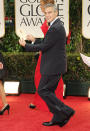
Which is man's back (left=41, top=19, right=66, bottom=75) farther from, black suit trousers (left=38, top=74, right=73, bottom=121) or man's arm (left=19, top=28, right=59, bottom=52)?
black suit trousers (left=38, top=74, right=73, bottom=121)

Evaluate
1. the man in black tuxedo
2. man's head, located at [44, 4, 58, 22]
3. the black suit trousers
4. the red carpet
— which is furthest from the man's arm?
the red carpet

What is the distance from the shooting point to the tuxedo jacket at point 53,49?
12.1 feet

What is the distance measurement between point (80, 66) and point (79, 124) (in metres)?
2.17

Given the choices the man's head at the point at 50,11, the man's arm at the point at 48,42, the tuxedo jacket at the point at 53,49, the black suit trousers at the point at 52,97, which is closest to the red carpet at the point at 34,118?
the black suit trousers at the point at 52,97

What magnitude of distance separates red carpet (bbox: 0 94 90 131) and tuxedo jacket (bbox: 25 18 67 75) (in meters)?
0.74

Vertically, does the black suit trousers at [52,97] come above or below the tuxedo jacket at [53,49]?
below

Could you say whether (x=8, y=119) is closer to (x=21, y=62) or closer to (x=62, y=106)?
(x=62, y=106)

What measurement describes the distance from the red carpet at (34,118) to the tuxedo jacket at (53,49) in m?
0.74

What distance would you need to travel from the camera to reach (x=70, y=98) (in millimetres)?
5781

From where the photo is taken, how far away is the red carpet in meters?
3.89

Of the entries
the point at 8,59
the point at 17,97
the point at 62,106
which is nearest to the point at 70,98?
the point at 17,97

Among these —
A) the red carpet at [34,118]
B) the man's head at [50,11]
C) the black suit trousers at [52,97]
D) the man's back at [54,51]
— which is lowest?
the red carpet at [34,118]

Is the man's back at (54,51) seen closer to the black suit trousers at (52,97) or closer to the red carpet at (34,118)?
the black suit trousers at (52,97)

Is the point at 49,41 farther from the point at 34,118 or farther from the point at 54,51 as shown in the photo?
the point at 34,118
